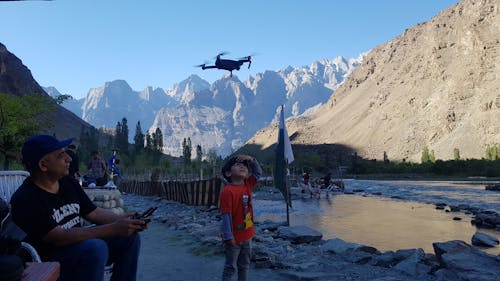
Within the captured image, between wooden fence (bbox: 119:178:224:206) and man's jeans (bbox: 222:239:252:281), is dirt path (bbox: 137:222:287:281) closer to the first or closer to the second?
man's jeans (bbox: 222:239:252:281)

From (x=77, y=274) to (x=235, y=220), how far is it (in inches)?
91.2

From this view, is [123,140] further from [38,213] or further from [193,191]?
[38,213]

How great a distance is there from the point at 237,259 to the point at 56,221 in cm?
256

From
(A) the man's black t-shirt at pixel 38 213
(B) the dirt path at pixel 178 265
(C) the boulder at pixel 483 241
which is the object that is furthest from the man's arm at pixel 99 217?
(C) the boulder at pixel 483 241

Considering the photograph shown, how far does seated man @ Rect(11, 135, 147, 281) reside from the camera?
10.1ft

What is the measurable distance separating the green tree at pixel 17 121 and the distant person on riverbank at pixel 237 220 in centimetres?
2093

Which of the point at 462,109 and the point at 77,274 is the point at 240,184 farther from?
the point at 462,109

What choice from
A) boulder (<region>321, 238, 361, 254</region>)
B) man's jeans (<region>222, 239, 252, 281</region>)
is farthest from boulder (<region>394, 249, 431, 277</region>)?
man's jeans (<region>222, 239, 252, 281</region>)

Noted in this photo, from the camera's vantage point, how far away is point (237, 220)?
5164 mm

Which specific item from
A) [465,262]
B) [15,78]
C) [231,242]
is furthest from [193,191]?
[15,78]

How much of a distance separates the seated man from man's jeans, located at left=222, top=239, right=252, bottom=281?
6.71ft

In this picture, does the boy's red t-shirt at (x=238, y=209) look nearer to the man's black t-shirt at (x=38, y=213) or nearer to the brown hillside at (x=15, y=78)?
the man's black t-shirt at (x=38, y=213)

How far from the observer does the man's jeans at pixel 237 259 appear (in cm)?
512

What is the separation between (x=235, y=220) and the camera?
5.17 m
